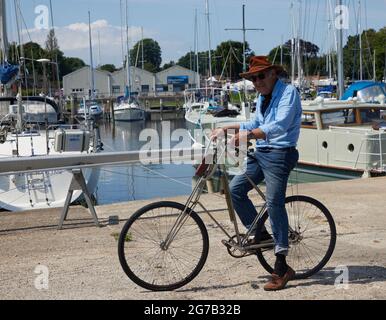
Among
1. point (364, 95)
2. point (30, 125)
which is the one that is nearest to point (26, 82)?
point (30, 125)

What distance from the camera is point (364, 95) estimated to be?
76.5 feet

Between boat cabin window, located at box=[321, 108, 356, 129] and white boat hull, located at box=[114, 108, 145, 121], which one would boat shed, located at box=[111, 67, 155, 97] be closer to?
white boat hull, located at box=[114, 108, 145, 121]

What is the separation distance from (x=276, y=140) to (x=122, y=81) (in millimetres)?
104454

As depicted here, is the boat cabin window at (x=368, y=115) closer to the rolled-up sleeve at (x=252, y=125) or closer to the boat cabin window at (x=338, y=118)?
the boat cabin window at (x=338, y=118)

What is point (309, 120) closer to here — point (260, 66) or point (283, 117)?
point (260, 66)

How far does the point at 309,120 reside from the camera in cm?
1853

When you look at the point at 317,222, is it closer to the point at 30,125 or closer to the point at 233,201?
the point at 233,201

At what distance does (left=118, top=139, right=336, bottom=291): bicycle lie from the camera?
17.1ft

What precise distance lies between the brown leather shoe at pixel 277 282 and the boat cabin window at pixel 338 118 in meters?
12.9

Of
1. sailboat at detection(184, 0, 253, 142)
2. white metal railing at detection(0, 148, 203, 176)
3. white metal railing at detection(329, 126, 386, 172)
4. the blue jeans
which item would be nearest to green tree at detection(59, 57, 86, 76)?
sailboat at detection(184, 0, 253, 142)

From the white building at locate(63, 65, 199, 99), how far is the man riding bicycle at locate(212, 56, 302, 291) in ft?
306

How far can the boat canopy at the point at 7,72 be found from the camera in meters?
19.0

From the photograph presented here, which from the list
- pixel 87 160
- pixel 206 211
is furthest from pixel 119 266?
pixel 87 160

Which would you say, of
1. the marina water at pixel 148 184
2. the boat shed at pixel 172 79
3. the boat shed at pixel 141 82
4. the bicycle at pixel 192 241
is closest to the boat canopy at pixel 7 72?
the marina water at pixel 148 184
